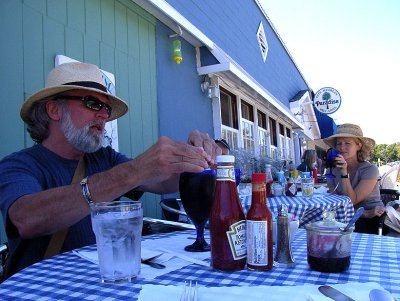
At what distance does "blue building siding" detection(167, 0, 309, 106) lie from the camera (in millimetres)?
A: 5840

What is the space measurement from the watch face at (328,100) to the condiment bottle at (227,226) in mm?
13600

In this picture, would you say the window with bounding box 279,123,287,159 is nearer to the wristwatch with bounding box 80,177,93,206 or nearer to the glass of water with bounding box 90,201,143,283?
the wristwatch with bounding box 80,177,93,206

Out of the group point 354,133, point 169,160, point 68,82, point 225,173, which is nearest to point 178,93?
point 354,133

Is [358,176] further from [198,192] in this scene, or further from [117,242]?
[117,242]

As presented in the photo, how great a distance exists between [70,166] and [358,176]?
2.97 meters

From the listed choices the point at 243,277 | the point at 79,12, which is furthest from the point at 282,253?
the point at 79,12

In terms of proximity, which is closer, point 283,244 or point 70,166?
point 283,244

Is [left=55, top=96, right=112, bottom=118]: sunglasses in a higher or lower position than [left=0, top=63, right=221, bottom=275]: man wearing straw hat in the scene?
higher

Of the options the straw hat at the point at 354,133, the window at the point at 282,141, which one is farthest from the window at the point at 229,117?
the window at the point at 282,141

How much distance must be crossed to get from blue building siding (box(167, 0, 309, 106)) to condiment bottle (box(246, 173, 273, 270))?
4.30 meters

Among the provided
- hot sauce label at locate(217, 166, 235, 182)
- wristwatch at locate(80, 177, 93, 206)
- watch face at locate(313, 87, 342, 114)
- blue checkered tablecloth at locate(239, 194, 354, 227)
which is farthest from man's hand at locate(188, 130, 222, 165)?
watch face at locate(313, 87, 342, 114)

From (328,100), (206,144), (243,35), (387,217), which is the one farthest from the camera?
(328,100)

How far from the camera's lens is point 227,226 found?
973 mm

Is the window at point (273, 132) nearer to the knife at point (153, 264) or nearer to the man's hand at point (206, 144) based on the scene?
the man's hand at point (206, 144)
